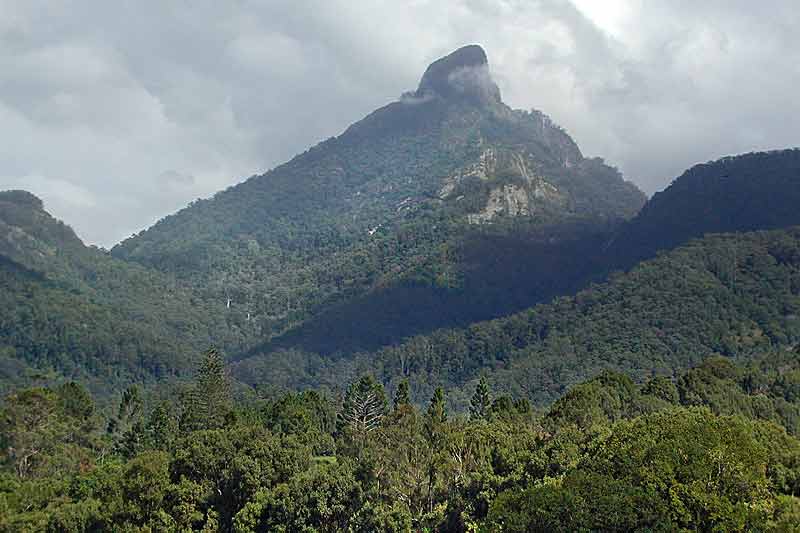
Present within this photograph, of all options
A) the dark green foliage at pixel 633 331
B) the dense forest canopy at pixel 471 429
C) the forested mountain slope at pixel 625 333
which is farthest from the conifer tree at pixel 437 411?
the forested mountain slope at pixel 625 333

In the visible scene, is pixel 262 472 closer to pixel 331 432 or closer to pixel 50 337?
pixel 331 432

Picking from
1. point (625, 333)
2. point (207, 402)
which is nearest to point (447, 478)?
point (207, 402)

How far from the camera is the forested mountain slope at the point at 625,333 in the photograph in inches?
6132

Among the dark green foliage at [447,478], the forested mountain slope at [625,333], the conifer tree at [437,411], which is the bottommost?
the dark green foliage at [447,478]

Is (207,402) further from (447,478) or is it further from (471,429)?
(447,478)

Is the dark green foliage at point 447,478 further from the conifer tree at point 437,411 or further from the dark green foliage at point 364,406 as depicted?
the dark green foliage at point 364,406

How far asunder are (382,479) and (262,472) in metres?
8.71

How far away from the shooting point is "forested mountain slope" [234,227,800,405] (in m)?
156

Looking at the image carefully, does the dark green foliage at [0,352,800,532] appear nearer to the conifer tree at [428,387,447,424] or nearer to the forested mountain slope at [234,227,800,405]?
the conifer tree at [428,387,447,424]

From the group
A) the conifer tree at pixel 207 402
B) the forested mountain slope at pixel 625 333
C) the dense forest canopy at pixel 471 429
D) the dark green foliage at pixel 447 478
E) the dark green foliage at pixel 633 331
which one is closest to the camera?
the dark green foliage at pixel 447 478

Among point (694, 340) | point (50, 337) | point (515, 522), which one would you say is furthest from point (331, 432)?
point (50, 337)

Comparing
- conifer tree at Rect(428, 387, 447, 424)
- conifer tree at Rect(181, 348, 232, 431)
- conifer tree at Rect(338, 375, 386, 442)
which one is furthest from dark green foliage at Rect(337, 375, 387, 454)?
conifer tree at Rect(181, 348, 232, 431)

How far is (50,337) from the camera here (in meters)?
181

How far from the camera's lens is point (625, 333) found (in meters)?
164
